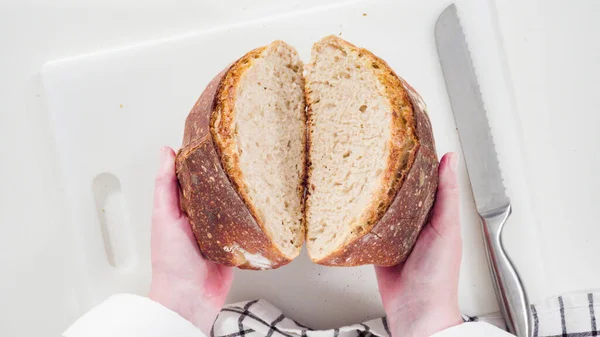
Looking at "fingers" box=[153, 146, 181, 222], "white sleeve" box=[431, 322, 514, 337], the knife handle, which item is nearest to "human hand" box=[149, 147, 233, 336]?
"fingers" box=[153, 146, 181, 222]

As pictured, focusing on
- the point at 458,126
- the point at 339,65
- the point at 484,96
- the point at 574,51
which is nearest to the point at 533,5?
the point at 574,51

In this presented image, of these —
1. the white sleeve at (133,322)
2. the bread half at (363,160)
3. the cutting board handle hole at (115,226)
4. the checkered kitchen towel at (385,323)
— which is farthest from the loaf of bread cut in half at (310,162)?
the cutting board handle hole at (115,226)

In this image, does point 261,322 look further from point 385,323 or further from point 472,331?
point 472,331

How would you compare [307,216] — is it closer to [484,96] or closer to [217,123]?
[217,123]

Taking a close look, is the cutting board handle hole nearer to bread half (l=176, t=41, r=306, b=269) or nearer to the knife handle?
bread half (l=176, t=41, r=306, b=269)

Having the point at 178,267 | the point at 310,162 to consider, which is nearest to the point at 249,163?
the point at 310,162

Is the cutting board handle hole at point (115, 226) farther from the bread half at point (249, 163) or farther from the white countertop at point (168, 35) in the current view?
the bread half at point (249, 163)
